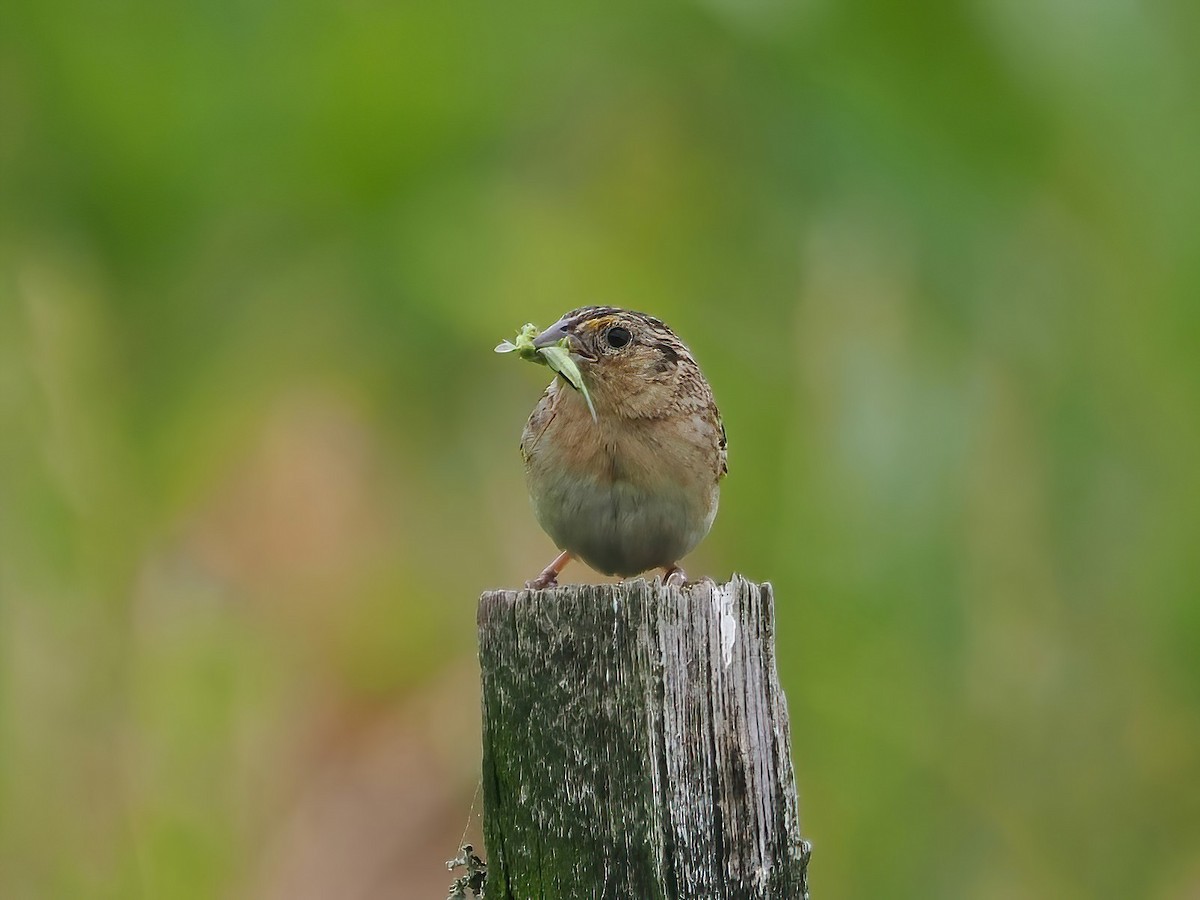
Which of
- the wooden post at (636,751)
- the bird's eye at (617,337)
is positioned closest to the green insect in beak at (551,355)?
the bird's eye at (617,337)

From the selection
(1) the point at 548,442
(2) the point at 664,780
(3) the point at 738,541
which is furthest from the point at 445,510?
(2) the point at 664,780

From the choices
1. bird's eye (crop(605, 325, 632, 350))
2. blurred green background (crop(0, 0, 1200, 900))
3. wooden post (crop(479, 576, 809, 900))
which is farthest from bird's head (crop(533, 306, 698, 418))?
wooden post (crop(479, 576, 809, 900))

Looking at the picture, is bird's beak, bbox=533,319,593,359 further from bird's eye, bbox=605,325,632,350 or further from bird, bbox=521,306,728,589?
bird's eye, bbox=605,325,632,350

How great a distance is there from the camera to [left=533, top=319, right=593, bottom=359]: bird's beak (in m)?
4.75

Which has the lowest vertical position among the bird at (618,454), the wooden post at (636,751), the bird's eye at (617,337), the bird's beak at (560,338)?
the wooden post at (636,751)

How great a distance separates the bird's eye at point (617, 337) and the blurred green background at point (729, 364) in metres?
1.75

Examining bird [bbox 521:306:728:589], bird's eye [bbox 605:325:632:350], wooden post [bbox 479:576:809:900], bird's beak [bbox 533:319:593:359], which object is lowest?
wooden post [bbox 479:576:809:900]

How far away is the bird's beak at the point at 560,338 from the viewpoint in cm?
475

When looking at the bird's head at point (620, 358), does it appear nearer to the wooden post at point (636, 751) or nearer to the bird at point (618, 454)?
the bird at point (618, 454)

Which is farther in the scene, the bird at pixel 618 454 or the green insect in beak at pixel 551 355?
the bird at pixel 618 454

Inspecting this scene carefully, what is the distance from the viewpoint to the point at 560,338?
4.85 m

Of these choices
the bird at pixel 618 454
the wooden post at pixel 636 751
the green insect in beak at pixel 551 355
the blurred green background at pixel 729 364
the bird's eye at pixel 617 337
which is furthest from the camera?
the blurred green background at pixel 729 364

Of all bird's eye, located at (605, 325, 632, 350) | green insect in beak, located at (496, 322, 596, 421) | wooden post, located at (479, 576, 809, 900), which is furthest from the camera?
A: bird's eye, located at (605, 325, 632, 350)

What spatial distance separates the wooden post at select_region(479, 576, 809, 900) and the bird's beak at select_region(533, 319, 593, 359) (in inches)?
64.9
